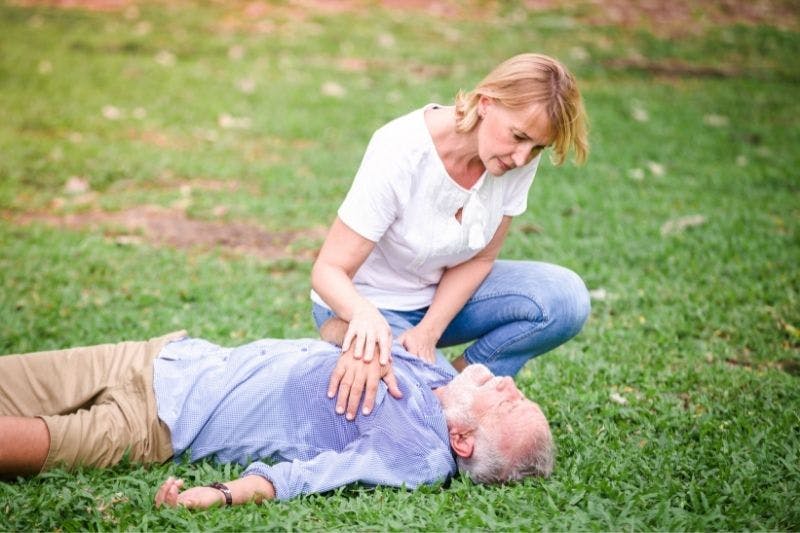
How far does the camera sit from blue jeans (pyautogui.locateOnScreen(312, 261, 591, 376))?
11.7 ft

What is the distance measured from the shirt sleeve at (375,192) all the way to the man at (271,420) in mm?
483

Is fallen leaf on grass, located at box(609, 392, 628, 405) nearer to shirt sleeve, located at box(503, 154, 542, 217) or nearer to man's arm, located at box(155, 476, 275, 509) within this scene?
shirt sleeve, located at box(503, 154, 542, 217)

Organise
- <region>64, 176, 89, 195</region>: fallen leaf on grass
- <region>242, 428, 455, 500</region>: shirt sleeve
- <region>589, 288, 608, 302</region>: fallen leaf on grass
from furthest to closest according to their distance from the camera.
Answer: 1. <region>64, 176, 89, 195</region>: fallen leaf on grass
2. <region>589, 288, 608, 302</region>: fallen leaf on grass
3. <region>242, 428, 455, 500</region>: shirt sleeve

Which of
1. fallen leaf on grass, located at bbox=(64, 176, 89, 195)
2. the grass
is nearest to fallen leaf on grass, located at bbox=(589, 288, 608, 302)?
the grass

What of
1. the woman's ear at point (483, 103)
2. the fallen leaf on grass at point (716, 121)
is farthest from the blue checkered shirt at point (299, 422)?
the fallen leaf on grass at point (716, 121)

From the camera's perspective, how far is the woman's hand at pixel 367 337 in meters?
3.00

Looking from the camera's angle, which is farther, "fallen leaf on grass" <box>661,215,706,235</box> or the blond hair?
"fallen leaf on grass" <box>661,215,706,235</box>

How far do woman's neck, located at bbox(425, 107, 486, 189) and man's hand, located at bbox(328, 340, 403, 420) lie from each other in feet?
2.69

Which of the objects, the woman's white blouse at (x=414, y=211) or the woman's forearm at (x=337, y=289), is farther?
the woman's white blouse at (x=414, y=211)

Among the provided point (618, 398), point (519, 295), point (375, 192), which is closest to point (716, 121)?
point (618, 398)

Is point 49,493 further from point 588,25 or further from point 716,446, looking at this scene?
point 588,25

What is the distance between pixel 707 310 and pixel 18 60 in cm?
840

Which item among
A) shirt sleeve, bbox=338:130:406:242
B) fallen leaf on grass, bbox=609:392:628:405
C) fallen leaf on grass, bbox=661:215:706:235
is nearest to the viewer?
shirt sleeve, bbox=338:130:406:242

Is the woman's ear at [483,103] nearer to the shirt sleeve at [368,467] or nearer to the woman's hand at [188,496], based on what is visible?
the shirt sleeve at [368,467]
